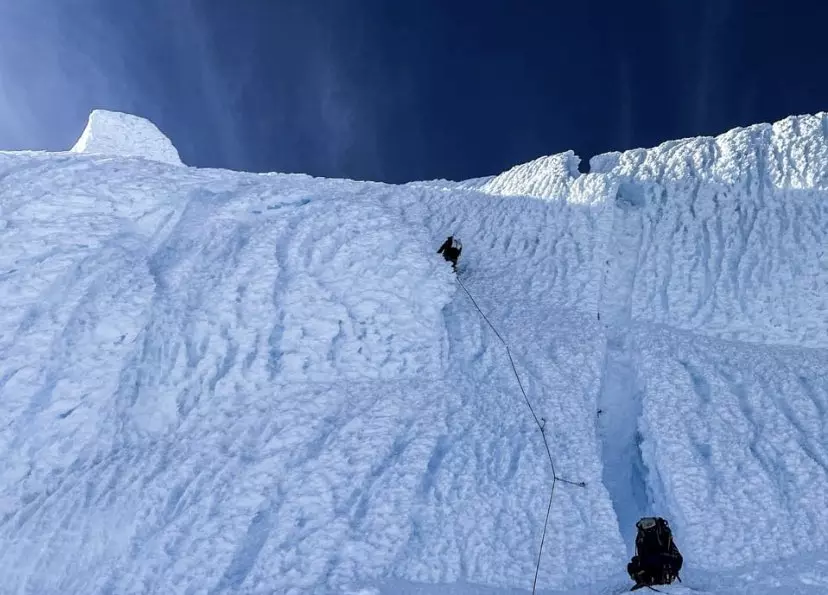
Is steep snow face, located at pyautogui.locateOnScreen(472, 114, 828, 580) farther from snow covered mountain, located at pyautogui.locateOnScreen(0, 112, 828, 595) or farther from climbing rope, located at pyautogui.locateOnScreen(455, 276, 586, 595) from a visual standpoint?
climbing rope, located at pyautogui.locateOnScreen(455, 276, 586, 595)

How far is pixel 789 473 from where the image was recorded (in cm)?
976

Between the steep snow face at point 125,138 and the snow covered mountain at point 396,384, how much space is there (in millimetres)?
21081

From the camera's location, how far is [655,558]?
7.06 m

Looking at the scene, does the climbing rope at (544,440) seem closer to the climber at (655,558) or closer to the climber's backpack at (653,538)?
the climber at (655,558)

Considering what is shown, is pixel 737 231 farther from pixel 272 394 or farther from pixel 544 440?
pixel 272 394

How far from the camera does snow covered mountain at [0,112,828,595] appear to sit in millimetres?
8273

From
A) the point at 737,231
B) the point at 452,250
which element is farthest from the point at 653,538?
the point at 737,231

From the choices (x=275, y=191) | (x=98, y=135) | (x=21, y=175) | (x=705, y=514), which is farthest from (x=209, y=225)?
(x=98, y=135)

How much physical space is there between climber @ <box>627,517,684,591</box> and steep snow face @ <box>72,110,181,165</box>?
3331 cm

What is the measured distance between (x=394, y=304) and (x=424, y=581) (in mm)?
5965

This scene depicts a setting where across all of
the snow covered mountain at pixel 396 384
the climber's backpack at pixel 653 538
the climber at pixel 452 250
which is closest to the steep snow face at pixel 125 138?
the snow covered mountain at pixel 396 384

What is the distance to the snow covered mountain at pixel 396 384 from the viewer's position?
8.27m

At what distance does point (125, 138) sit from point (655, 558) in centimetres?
3628

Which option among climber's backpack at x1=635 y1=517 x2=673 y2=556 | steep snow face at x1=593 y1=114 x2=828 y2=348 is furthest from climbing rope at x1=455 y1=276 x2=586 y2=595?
steep snow face at x1=593 y1=114 x2=828 y2=348
